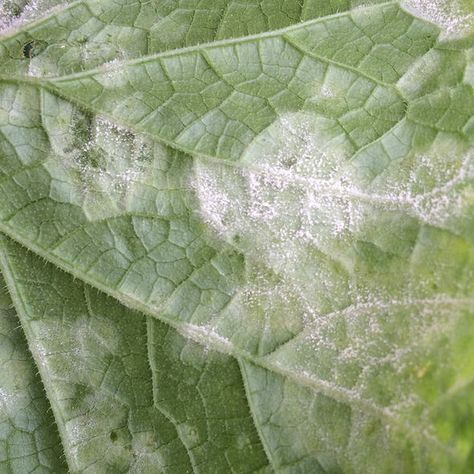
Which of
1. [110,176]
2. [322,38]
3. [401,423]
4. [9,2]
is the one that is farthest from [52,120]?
[401,423]

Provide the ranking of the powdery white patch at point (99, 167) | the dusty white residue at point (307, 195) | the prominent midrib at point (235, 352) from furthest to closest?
the powdery white patch at point (99, 167) → the dusty white residue at point (307, 195) → the prominent midrib at point (235, 352)

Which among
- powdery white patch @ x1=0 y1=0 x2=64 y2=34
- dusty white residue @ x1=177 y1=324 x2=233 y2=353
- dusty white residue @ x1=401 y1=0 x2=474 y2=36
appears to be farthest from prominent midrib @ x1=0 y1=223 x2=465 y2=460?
dusty white residue @ x1=401 y1=0 x2=474 y2=36

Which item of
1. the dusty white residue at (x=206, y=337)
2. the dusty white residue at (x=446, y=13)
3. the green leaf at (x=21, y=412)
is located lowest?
the green leaf at (x=21, y=412)

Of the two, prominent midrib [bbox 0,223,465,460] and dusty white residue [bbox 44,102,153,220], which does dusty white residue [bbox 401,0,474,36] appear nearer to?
prominent midrib [bbox 0,223,465,460]

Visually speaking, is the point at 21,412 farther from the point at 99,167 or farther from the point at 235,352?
the point at 99,167

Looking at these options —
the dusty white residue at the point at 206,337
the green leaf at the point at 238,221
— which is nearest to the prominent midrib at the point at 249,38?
the green leaf at the point at 238,221

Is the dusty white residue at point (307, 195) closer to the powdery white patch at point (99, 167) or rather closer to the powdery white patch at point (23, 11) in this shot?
the powdery white patch at point (99, 167)

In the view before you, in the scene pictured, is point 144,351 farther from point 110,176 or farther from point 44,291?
point 110,176

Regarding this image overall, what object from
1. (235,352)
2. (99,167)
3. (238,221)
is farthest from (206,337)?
(99,167)
